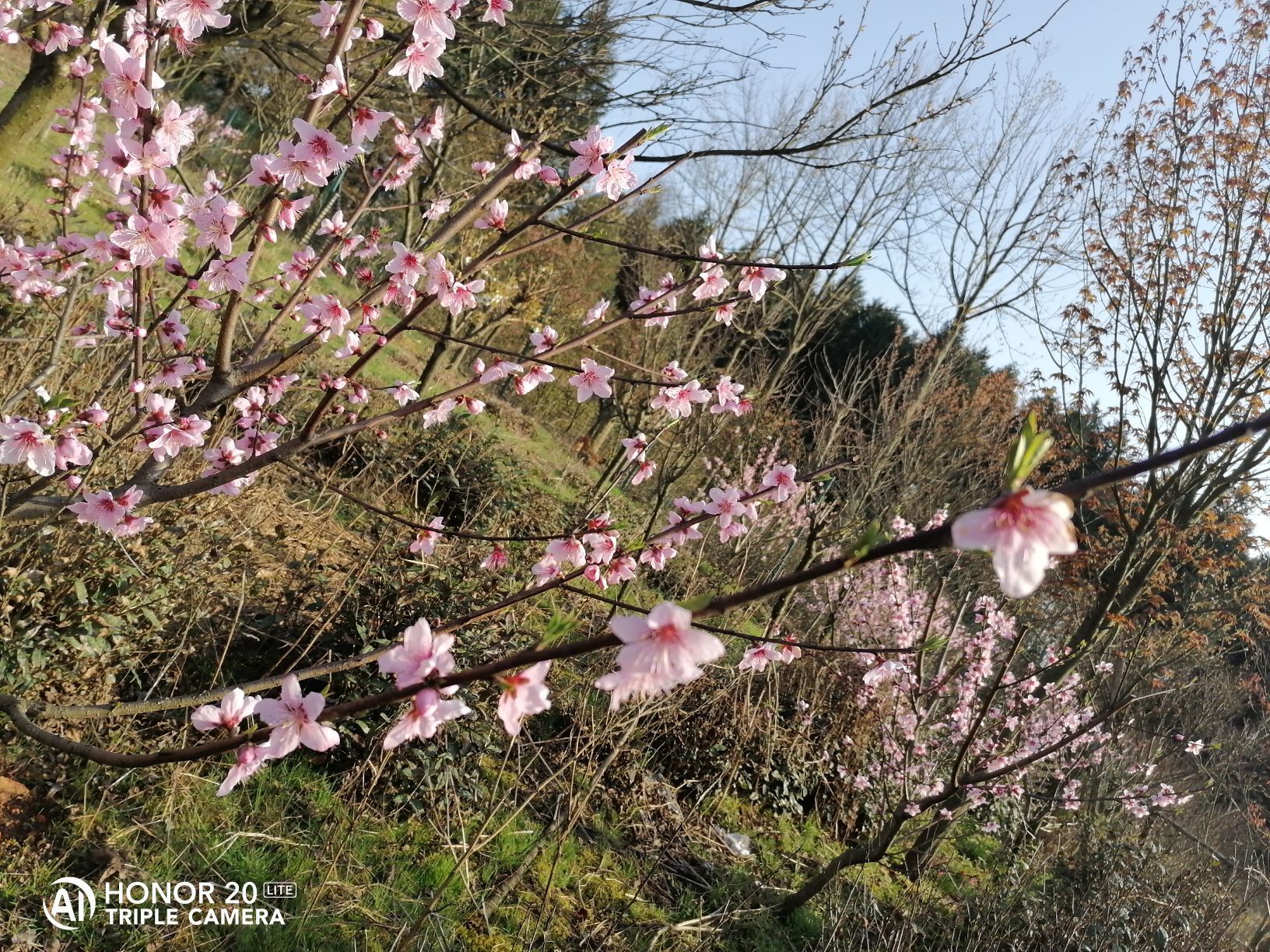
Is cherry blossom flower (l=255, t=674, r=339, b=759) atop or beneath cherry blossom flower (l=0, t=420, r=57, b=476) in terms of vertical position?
beneath

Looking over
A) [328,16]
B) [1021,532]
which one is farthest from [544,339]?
[1021,532]

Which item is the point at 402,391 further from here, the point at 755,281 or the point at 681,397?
the point at 755,281

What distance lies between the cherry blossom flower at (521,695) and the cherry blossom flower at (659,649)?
133 mm

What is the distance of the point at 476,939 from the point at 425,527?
2143mm

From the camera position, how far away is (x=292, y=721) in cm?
130

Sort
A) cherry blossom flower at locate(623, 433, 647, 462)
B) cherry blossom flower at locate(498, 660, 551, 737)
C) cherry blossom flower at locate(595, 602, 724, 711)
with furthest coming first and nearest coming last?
cherry blossom flower at locate(623, 433, 647, 462), cherry blossom flower at locate(498, 660, 551, 737), cherry blossom flower at locate(595, 602, 724, 711)

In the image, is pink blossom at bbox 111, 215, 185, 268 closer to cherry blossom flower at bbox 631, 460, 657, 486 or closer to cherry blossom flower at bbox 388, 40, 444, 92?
cherry blossom flower at bbox 388, 40, 444, 92

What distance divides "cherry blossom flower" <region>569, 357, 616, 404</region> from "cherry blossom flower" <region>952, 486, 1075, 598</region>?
1683mm

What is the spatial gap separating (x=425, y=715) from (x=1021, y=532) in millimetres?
790

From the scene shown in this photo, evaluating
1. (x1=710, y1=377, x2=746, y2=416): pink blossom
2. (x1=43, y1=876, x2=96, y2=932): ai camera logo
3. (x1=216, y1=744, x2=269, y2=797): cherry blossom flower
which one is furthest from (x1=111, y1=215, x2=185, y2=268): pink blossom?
(x1=43, y1=876, x2=96, y2=932): ai camera logo

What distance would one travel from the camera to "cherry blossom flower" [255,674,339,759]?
1.26m

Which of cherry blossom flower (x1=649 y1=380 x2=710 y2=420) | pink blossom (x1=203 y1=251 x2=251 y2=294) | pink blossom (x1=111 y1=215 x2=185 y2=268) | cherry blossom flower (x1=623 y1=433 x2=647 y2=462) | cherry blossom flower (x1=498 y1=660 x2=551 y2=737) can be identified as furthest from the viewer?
cherry blossom flower (x1=623 y1=433 x2=647 y2=462)

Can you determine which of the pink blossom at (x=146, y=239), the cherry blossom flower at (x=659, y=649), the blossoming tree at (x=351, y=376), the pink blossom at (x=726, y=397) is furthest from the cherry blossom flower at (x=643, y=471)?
the cherry blossom flower at (x=659, y=649)

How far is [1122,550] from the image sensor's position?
22.1ft
